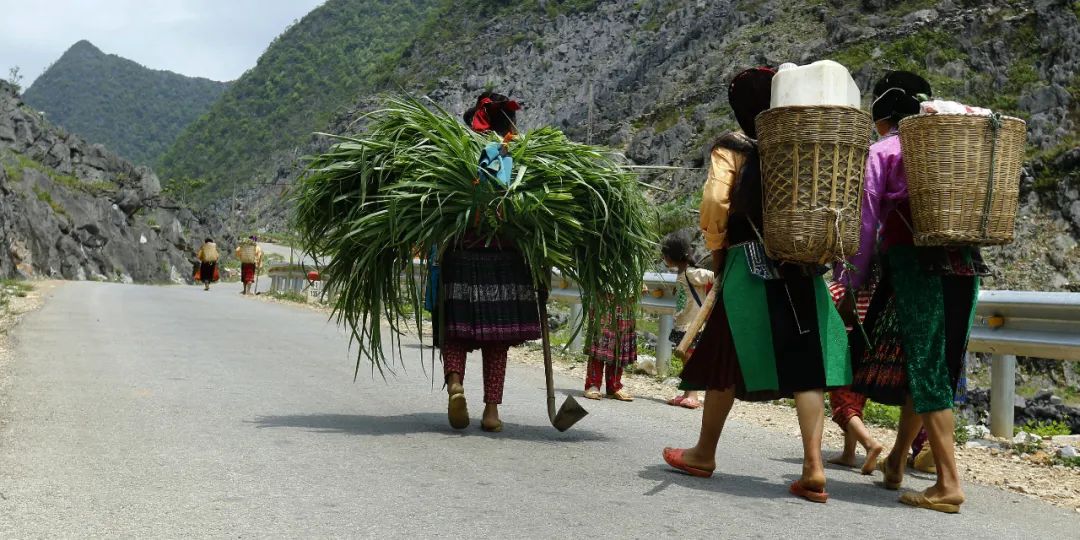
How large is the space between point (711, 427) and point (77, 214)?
4295 cm

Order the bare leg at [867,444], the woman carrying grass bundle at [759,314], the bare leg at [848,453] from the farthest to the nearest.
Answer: the bare leg at [848,453] → the bare leg at [867,444] → the woman carrying grass bundle at [759,314]

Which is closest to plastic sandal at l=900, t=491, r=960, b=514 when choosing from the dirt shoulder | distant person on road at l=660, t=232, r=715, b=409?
distant person on road at l=660, t=232, r=715, b=409

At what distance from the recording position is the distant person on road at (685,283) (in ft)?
26.8

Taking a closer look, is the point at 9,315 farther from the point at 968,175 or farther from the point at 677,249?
the point at 968,175

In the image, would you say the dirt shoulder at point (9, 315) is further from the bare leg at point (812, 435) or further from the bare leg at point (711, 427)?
the bare leg at point (812, 435)

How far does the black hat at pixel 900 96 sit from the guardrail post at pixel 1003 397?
8.03 feet

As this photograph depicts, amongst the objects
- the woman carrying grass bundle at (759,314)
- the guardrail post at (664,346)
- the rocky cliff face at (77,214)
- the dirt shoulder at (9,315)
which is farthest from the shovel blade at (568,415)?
the rocky cliff face at (77,214)

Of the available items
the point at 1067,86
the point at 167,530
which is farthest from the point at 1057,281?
the point at 167,530

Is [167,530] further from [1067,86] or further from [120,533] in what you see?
[1067,86]

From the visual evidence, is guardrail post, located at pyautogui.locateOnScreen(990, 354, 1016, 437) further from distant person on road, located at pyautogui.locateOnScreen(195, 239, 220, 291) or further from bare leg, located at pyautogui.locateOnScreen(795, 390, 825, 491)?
distant person on road, located at pyautogui.locateOnScreen(195, 239, 220, 291)

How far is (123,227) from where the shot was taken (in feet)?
153

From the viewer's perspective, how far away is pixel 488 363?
654 cm

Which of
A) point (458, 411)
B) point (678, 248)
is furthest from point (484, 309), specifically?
point (678, 248)

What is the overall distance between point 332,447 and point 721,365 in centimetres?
212
